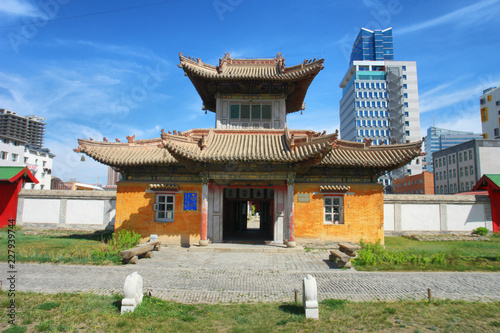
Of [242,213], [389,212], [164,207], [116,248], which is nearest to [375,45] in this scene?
[389,212]

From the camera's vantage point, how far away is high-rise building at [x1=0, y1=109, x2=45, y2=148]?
3307 inches

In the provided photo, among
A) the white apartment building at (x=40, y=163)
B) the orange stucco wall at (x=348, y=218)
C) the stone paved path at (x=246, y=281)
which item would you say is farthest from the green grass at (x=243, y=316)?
the white apartment building at (x=40, y=163)

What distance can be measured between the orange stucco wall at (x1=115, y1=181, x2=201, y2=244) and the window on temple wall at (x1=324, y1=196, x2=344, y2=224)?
20.9 ft

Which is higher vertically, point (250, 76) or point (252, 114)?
point (250, 76)

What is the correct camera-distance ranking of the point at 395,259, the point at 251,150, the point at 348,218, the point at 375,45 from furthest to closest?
the point at 375,45 < the point at 348,218 < the point at 251,150 < the point at 395,259

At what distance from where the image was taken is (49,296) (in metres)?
6.87

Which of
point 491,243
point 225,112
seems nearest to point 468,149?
point 491,243

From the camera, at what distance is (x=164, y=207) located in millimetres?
15117

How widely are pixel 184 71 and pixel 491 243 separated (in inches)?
751

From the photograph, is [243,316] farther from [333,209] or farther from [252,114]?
[252,114]

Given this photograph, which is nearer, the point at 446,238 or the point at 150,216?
the point at 150,216

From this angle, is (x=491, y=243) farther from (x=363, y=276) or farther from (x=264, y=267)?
(x=264, y=267)

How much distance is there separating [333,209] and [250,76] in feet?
26.7

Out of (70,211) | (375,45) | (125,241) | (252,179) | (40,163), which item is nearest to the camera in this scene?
(125,241)
